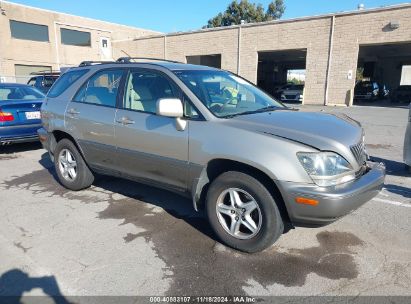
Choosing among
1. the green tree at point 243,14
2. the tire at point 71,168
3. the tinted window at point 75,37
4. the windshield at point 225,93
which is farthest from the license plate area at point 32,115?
the green tree at point 243,14

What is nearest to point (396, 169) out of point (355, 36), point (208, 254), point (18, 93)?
point (208, 254)

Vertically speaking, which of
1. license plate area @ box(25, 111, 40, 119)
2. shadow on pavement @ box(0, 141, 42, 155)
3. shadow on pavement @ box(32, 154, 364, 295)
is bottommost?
shadow on pavement @ box(0, 141, 42, 155)

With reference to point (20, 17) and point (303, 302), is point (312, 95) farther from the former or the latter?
point (20, 17)

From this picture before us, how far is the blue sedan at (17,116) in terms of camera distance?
278 inches

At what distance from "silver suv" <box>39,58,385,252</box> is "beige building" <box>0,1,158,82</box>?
24587mm

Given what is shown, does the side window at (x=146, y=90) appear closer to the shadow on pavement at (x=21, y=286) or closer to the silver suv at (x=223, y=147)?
the silver suv at (x=223, y=147)

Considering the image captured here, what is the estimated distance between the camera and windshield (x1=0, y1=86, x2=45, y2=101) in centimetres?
770

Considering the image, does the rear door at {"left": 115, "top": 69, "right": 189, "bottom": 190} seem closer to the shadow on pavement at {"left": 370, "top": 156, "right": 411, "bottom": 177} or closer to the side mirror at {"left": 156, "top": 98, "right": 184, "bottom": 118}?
the side mirror at {"left": 156, "top": 98, "right": 184, "bottom": 118}

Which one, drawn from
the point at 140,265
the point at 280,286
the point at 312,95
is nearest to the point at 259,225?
the point at 280,286

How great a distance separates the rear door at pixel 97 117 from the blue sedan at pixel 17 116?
10.2 feet

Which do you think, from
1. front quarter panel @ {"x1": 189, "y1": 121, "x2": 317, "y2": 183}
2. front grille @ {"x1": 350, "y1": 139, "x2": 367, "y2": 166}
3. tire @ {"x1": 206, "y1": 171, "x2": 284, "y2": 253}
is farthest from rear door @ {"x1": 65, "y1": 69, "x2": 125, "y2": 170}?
front grille @ {"x1": 350, "y1": 139, "x2": 367, "y2": 166}

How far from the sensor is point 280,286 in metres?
2.77

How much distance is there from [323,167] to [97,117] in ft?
9.68

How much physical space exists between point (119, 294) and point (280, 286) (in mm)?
1321
